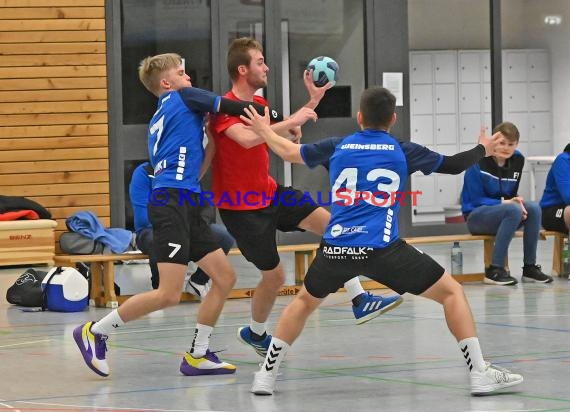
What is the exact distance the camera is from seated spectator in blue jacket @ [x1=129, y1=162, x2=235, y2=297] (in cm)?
959

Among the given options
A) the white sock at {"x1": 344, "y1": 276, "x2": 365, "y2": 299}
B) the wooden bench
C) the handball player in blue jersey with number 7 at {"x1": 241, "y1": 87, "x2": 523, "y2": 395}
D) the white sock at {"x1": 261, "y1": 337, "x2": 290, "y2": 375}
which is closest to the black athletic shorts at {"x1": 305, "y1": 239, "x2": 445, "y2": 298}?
the handball player in blue jersey with number 7 at {"x1": 241, "y1": 87, "x2": 523, "y2": 395}

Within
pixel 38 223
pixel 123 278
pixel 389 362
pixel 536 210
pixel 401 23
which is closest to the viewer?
pixel 389 362

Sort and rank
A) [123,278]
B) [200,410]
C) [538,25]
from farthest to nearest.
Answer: [538,25], [123,278], [200,410]

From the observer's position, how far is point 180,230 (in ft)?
20.8

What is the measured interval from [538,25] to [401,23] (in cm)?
676

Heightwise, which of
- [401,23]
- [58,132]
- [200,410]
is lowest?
[200,410]

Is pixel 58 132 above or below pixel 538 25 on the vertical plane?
below

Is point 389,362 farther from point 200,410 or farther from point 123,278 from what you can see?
point 123,278

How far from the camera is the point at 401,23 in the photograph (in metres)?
15.5

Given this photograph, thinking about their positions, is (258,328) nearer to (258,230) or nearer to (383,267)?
(258,230)

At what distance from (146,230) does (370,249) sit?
14.8ft

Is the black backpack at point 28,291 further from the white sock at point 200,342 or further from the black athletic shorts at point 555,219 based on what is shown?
the black athletic shorts at point 555,219

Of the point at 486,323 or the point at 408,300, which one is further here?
the point at 408,300

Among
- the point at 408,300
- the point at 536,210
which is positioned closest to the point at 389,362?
the point at 408,300
